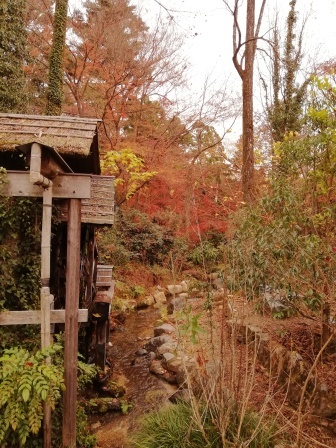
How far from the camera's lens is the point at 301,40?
56.7 feet

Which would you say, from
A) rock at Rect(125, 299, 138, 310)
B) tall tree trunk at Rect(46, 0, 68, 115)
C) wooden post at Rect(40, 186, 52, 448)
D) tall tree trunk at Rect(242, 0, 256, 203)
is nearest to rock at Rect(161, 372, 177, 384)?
wooden post at Rect(40, 186, 52, 448)

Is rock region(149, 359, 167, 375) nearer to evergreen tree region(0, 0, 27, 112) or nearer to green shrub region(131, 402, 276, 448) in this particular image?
green shrub region(131, 402, 276, 448)

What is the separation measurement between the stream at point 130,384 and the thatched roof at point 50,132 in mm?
4130

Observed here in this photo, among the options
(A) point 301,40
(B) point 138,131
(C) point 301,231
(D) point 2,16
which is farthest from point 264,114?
(C) point 301,231

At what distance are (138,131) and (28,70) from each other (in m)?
4.99

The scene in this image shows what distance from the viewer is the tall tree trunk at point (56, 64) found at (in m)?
11.5

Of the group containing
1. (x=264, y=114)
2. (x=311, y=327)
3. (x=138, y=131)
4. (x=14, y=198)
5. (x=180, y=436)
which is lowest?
(x=180, y=436)

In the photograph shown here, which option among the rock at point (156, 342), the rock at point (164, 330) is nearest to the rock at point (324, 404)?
the rock at point (156, 342)

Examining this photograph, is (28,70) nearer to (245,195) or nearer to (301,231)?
(245,195)

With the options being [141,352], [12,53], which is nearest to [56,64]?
[12,53]

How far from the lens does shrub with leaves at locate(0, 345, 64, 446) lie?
3.23 meters

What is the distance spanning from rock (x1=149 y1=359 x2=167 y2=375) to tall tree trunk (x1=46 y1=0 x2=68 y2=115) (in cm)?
877

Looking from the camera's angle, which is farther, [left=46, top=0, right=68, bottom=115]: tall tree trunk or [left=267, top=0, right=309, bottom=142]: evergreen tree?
[left=267, top=0, right=309, bottom=142]: evergreen tree

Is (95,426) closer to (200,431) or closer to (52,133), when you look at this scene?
(200,431)
